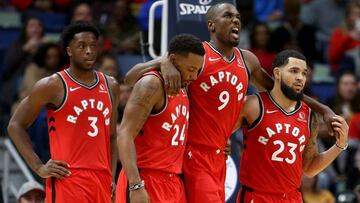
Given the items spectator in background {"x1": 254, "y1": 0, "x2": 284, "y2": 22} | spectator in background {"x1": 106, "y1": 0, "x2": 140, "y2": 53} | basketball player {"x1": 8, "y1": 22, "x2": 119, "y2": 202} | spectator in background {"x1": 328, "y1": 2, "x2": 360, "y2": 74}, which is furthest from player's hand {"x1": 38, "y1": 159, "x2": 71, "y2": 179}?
spectator in background {"x1": 254, "y1": 0, "x2": 284, "y2": 22}

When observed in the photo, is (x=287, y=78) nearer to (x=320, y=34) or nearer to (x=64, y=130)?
(x=64, y=130)

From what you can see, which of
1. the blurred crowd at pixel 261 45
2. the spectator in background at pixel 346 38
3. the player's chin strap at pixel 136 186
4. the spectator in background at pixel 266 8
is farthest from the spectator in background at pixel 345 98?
the player's chin strap at pixel 136 186

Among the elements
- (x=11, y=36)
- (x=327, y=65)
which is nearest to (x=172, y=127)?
(x=11, y=36)

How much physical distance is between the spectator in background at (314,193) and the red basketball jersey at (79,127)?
3889 mm

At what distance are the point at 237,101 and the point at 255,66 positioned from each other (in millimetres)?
477

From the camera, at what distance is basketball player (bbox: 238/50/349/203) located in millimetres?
9227

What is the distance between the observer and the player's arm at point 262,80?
30.6 feet

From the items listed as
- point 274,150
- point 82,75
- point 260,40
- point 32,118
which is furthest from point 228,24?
point 260,40

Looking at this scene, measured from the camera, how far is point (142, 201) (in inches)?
320

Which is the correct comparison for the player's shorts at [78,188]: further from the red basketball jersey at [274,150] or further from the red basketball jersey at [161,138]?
the red basketball jersey at [274,150]

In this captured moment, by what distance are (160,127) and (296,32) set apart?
7.20m

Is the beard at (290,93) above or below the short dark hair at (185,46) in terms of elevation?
below

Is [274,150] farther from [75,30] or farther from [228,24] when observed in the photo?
[75,30]

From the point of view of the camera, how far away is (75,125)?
28.7ft
